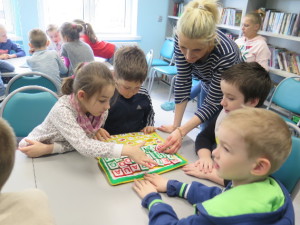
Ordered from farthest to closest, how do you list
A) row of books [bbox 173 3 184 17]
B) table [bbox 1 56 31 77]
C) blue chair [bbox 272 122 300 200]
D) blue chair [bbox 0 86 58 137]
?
row of books [bbox 173 3 184 17] → table [bbox 1 56 31 77] → blue chair [bbox 0 86 58 137] → blue chair [bbox 272 122 300 200]

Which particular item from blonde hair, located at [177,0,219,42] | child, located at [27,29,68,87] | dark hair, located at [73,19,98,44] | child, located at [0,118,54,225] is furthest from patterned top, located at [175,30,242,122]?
dark hair, located at [73,19,98,44]

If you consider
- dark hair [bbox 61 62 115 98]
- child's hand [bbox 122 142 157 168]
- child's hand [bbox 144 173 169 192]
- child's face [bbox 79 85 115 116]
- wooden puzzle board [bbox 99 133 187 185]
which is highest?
dark hair [bbox 61 62 115 98]

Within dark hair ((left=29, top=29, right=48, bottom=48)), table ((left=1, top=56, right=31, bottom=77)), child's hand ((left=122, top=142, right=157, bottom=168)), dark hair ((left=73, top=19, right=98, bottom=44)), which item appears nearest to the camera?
child's hand ((left=122, top=142, right=157, bottom=168))

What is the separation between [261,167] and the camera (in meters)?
0.72

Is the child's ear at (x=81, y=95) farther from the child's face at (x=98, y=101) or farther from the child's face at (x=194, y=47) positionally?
the child's face at (x=194, y=47)

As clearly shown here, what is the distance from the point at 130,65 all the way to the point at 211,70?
47 centimetres

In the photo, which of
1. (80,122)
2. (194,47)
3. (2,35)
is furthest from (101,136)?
(2,35)

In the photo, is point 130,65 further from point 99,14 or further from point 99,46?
point 99,14

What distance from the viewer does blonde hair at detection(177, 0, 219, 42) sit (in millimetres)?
1236

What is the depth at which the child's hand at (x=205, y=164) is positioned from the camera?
1.13m

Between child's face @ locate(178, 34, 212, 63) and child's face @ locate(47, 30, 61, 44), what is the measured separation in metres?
2.89

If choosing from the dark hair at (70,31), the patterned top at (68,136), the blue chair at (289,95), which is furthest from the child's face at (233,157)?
the dark hair at (70,31)

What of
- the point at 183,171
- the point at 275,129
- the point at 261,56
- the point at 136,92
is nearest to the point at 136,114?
the point at 136,92

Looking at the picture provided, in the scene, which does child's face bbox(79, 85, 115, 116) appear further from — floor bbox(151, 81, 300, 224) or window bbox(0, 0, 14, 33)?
window bbox(0, 0, 14, 33)
